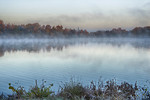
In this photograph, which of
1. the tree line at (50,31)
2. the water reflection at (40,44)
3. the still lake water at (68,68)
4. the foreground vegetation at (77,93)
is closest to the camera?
the foreground vegetation at (77,93)

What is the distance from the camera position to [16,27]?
11175 cm

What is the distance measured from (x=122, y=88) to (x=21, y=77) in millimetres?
7190

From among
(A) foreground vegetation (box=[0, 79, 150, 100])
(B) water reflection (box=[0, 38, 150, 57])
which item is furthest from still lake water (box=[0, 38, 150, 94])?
(B) water reflection (box=[0, 38, 150, 57])

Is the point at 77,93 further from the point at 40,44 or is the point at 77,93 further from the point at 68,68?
the point at 40,44

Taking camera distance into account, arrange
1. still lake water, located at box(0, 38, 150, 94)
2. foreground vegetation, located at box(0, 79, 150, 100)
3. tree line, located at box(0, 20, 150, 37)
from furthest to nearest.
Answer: tree line, located at box(0, 20, 150, 37), still lake water, located at box(0, 38, 150, 94), foreground vegetation, located at box(0, 79, 150, 100)

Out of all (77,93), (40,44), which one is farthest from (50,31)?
(77,93)

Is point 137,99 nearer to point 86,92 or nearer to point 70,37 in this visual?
point 86,92

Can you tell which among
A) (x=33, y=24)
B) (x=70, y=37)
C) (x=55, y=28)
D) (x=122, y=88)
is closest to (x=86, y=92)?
(x=122, y=88)

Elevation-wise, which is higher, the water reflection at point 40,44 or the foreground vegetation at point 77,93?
the foreground vegetation at point 77,93

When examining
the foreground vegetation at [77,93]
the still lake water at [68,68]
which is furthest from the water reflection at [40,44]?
the foreground vegetation at [77,93]

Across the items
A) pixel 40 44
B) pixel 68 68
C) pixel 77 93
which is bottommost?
pixel 40 44

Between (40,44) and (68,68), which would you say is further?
(40,44)

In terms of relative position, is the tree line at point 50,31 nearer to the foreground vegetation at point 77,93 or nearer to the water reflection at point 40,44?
the water reflection at point 40,44

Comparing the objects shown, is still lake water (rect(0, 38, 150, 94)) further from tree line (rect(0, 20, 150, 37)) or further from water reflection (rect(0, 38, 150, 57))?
tree line (rect(0, 20, 150, 37))
